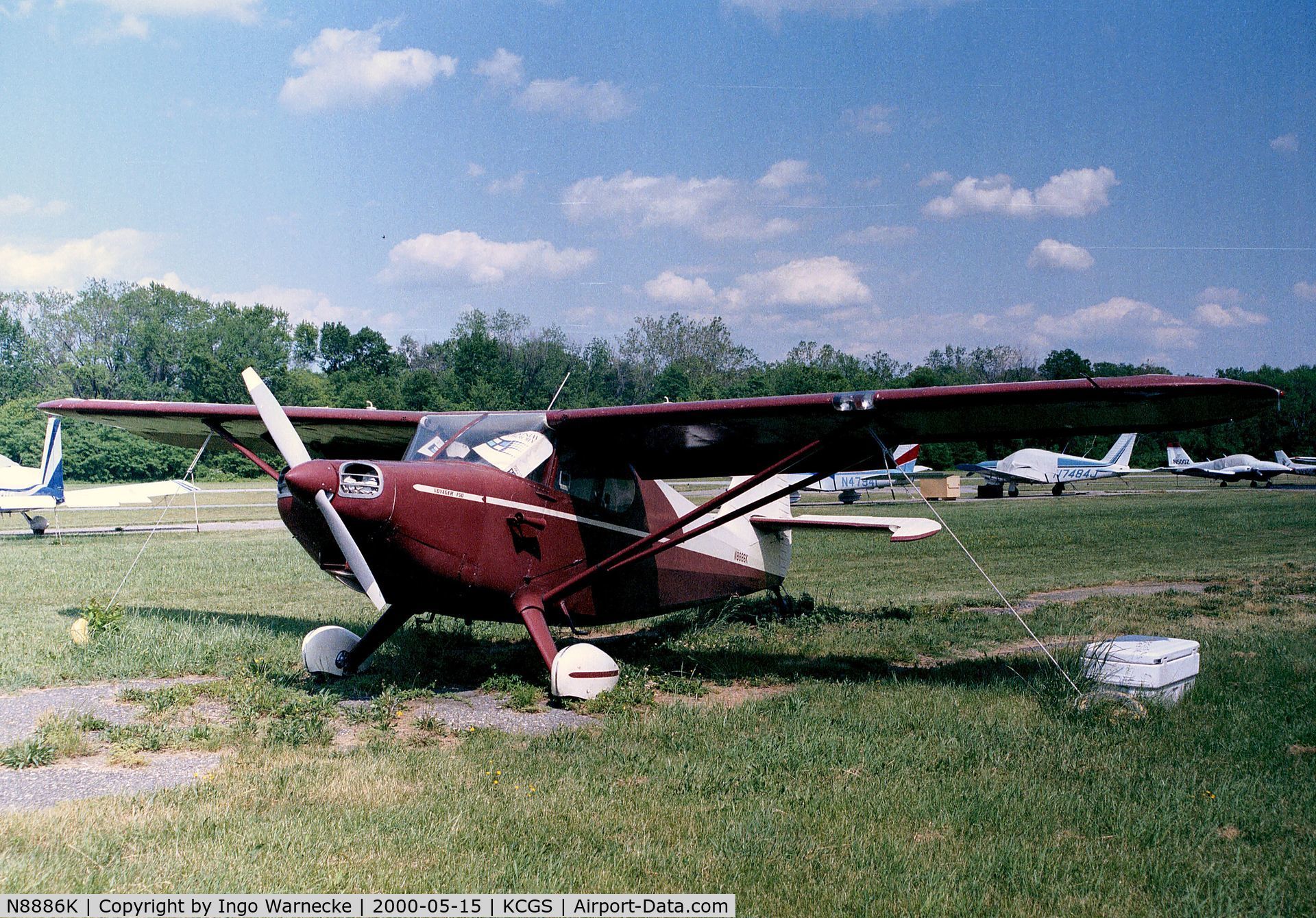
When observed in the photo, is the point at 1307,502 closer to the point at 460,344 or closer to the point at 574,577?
the point at 574,577

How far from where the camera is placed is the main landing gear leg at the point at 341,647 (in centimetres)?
827

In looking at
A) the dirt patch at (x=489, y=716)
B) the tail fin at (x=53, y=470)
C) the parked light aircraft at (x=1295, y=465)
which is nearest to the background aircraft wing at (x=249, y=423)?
the dirt patch at (x=489, y=716)

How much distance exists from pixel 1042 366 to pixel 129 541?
69.7 m

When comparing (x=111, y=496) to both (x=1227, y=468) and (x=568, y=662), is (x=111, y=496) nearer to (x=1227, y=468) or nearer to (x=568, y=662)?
(x=568, y=662)

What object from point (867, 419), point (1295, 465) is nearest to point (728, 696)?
point (867, 419)

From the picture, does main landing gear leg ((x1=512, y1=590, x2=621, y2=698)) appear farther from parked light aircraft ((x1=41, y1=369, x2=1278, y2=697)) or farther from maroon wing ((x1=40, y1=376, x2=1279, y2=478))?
maroon wing ((x1=40, y1=376, x2=1279, y2=478))

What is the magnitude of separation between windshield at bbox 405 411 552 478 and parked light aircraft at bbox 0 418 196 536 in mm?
19511

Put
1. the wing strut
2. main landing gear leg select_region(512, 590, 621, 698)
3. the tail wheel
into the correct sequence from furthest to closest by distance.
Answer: the tail wheel
the wing strut
main landing gear leg select_region(512, 590, 621, 698)

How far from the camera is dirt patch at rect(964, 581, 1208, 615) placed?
41.6ft

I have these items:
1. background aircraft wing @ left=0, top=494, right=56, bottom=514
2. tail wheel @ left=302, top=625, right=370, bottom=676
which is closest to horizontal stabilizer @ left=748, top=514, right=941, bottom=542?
tail wheel @ left=302, top=625, right=370, bottom=676

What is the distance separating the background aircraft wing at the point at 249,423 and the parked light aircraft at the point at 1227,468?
4636cm

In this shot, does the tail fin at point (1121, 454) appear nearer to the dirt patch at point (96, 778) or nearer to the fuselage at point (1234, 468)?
the fuselage at point (1234, 468)

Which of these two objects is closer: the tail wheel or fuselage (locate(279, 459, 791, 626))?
fuselage (locate(279, 459, 791, 626))

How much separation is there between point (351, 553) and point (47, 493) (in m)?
24.6
